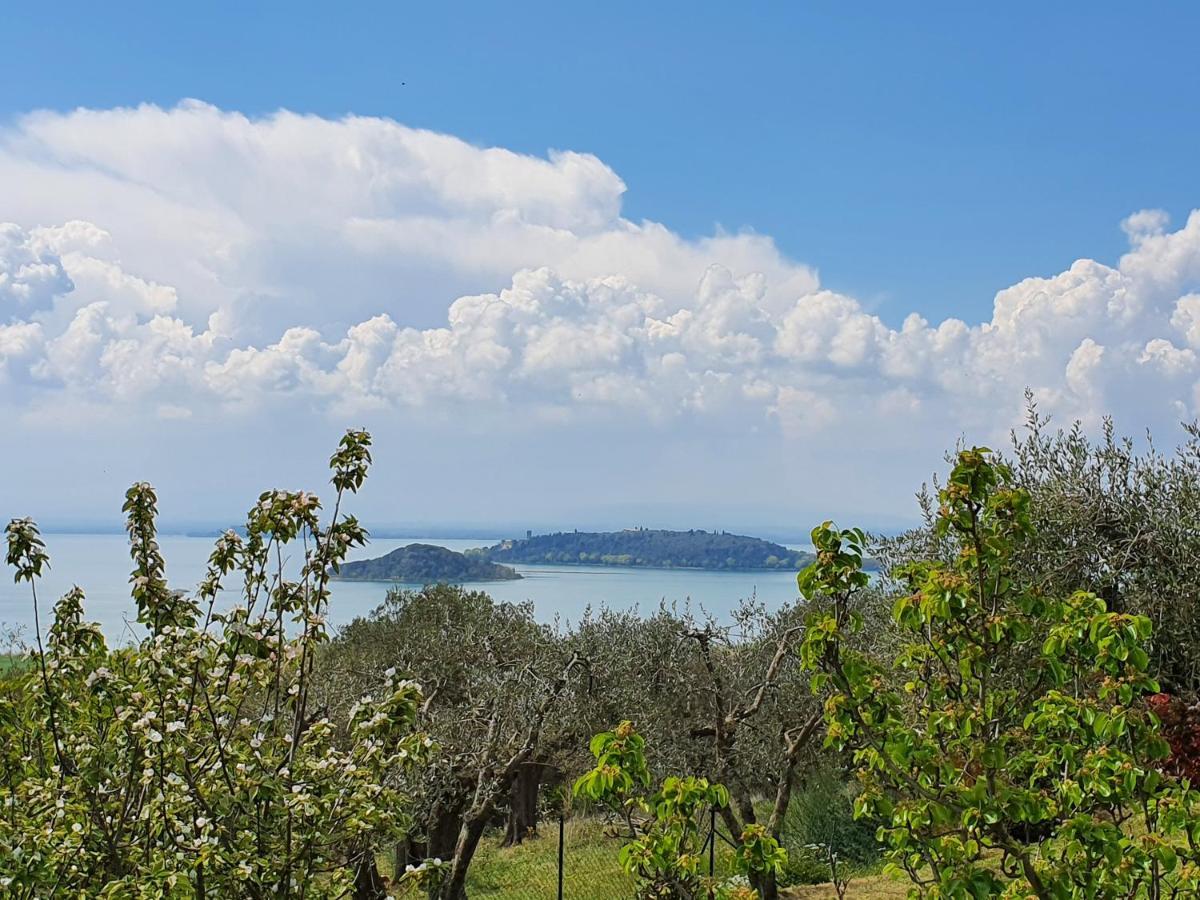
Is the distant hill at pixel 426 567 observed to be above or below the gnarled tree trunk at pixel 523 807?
above

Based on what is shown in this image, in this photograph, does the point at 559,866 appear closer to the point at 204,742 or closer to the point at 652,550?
the point at 204,742

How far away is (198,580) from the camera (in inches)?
239

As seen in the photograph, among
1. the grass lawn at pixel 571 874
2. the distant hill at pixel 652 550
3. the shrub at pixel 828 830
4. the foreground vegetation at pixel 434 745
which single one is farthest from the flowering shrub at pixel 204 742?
the distant hill at pixel 652 550

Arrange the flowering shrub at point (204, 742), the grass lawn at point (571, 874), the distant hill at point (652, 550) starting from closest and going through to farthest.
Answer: the flowering shrub at point (204, 742) < the grass lawn at point (571, 874) < the distant hill at point (652, 550)

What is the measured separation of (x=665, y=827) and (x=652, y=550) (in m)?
41.6

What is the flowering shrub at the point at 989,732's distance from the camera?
4.34 metres

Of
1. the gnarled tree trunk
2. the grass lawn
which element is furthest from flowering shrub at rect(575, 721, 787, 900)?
the gnarled tree trunk

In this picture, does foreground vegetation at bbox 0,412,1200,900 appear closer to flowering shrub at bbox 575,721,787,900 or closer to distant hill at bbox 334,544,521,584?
flowering shrub at bbox 575,721,787,900

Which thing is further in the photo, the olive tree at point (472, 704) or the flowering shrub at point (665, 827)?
the olive tree at point (472, 704)

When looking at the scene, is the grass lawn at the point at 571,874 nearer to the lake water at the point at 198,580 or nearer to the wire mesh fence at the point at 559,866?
the wire mesh fence at the point at 559,866

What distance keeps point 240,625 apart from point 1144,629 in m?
4.53

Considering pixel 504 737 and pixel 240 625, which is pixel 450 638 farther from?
pixel 240 625

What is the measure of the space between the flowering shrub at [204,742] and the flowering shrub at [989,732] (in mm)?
2399

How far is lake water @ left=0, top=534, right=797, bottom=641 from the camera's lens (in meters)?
6.15
